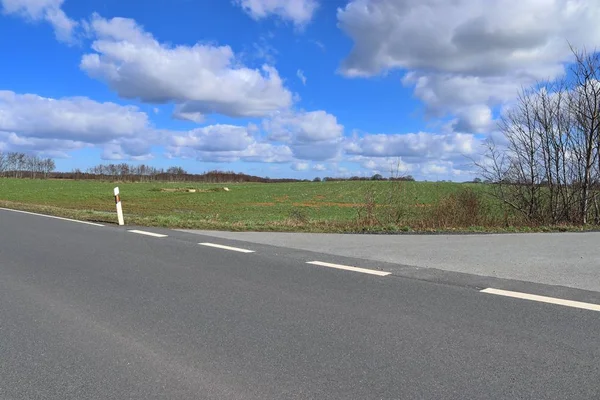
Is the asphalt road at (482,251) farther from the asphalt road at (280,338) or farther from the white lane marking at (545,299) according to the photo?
the asphalt road at (280,338)

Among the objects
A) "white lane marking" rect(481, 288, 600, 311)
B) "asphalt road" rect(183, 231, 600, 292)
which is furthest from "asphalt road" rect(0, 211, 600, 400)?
"asphalt road" rect(183, 231, 600, 292)

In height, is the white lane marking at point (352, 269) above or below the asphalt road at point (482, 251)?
below

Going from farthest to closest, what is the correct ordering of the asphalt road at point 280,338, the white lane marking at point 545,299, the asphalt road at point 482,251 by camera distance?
the asphalt road at point 482,251 < the white lane marking at point 545,299 < the asphalt road at point 280,338

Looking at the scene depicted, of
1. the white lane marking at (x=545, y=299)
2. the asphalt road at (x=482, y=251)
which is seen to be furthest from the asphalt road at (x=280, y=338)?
the asphalt road at (x=482, y=251)

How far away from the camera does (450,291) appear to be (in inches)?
225

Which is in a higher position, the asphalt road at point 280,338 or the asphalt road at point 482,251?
the asphalt road at point 482,251

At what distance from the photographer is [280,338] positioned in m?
4.20

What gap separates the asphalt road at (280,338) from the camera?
3307 millimetres

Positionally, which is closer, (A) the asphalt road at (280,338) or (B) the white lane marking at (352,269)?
(A) the asphalt road at (280,338)

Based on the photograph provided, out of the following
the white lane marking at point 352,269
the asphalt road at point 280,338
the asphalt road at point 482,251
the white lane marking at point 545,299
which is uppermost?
the asphalt road at point 482,251

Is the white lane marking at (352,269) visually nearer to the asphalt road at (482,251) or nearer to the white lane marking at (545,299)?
the asphalt road at (482,251)

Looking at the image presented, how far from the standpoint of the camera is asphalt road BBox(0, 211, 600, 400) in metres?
3.31

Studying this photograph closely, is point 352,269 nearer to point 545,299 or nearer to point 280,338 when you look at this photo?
point 545,299

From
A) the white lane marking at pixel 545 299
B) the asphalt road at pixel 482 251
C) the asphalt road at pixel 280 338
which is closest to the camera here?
the asphalt road at pixel 280 338
